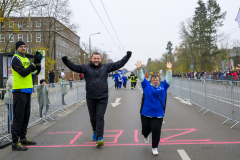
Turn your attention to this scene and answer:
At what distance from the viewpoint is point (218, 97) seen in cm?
880

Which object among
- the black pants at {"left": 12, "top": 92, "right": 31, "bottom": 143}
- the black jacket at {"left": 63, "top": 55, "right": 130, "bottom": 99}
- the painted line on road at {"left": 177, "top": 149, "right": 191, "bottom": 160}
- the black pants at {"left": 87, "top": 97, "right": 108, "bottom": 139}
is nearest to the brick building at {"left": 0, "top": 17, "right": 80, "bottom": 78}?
the black pants at {"left": 12, "top": 92, "right": 31, "bottom": 143}

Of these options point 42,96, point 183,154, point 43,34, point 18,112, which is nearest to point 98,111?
point 18,112

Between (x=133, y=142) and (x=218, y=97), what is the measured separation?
4.56 m

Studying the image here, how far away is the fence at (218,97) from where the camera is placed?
7477mm

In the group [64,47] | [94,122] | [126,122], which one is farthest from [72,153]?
[64,47]

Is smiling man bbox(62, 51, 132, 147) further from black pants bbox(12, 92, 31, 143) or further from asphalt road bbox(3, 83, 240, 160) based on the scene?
black pants bbox(12, 92, 31, 143)

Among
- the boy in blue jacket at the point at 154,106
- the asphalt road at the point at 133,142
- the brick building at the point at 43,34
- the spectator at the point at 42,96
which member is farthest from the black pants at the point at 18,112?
the brick building at the point at 43,34

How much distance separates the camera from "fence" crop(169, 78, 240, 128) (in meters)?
7.48

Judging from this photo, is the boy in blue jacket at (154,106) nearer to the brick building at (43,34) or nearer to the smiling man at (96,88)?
the smiling man at (96,88)

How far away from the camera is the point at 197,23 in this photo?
45719 mm

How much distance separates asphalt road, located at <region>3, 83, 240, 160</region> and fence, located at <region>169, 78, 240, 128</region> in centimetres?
40

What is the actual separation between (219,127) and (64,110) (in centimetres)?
655

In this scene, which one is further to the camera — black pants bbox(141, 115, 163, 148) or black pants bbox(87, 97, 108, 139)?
black pants bbox(87, 97, 108, 139)

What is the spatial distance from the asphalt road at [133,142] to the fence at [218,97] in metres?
0.40
